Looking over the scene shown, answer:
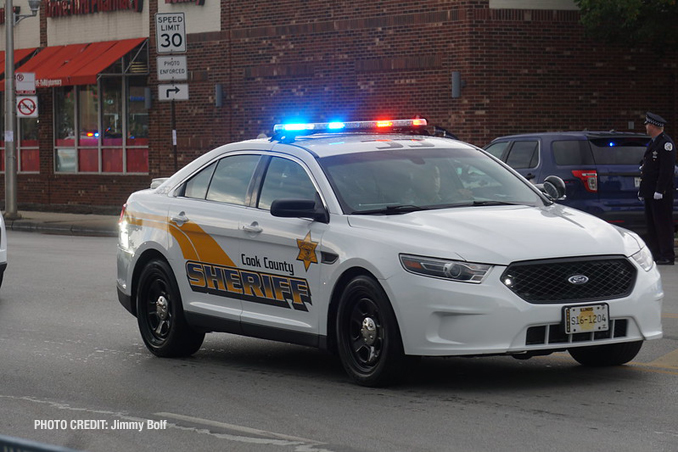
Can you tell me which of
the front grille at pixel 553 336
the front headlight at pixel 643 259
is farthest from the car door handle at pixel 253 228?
the front headlight at pixel 643 259

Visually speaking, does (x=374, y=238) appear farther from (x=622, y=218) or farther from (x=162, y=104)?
(x=162, y=104)

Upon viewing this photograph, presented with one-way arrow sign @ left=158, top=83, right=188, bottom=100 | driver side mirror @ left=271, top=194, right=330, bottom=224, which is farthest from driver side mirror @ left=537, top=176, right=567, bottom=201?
one-way arrow sign @ left=158, top=83, right=188, bottom=100

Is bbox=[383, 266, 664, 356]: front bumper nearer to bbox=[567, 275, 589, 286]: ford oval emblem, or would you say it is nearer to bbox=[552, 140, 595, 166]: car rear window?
bbox=[567, 275, 589, 286]: ford oval emblem

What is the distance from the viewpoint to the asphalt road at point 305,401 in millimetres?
6434

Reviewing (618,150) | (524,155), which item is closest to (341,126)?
(618,150)

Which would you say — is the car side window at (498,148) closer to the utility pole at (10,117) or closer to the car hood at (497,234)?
the car hood at (497,234)

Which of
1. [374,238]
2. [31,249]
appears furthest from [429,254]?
[31,249]

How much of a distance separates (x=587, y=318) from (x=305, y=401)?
1.74 m

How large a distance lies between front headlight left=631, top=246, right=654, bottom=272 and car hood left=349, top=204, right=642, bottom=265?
0.04 metres

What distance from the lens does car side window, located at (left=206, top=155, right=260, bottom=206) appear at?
9.16 meters

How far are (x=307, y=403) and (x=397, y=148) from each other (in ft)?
7.42

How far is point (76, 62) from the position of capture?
32.6m

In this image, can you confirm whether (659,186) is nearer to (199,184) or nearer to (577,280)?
(199,184)

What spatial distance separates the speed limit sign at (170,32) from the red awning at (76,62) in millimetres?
6805
